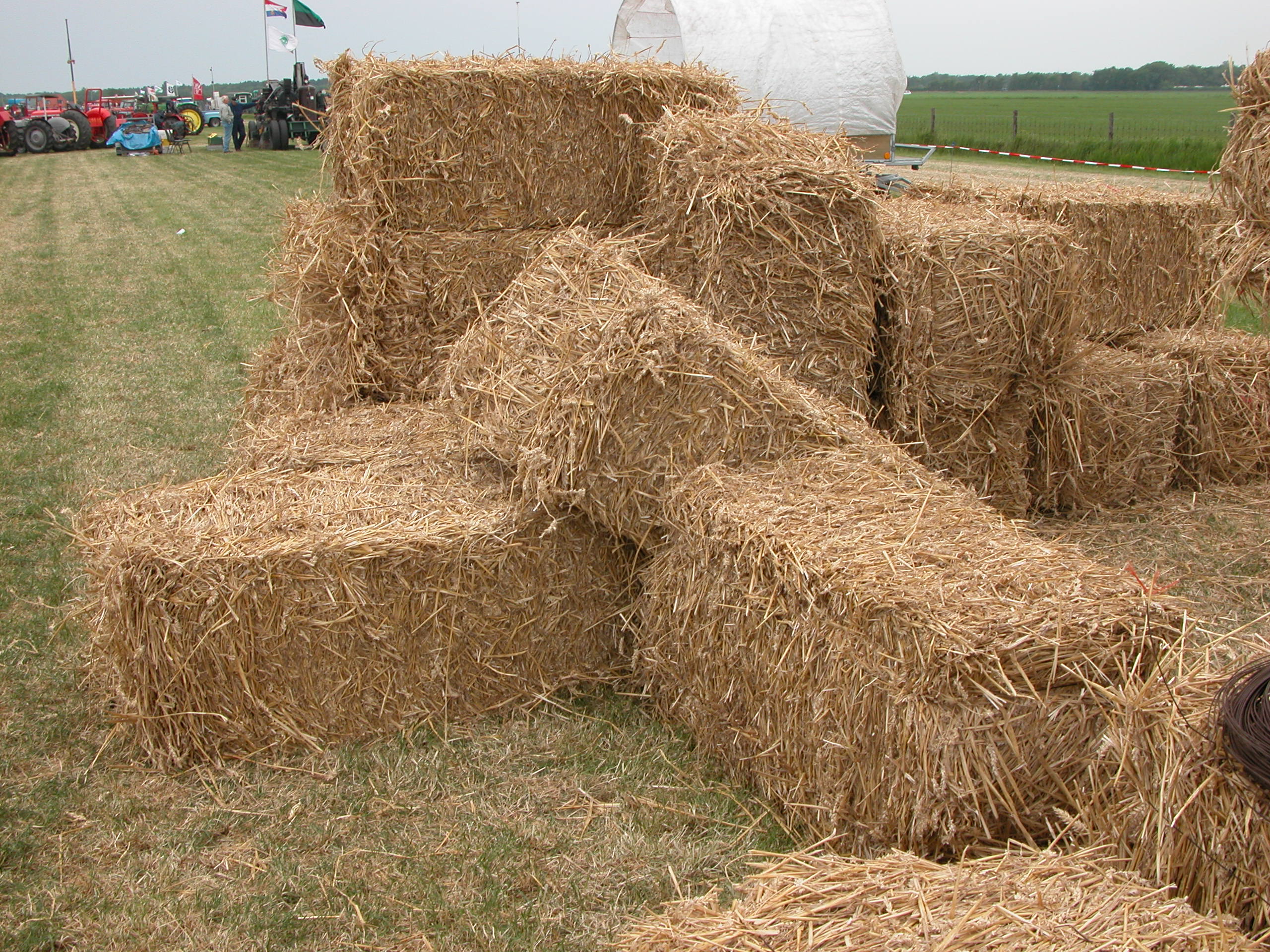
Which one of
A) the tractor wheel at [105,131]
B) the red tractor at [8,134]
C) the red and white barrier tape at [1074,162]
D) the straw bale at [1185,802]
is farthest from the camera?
the tractor wheel at [105,131]

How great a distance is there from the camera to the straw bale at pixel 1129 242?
5.59 metres

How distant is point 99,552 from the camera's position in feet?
10.3

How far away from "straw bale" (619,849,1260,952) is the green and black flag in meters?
31.0

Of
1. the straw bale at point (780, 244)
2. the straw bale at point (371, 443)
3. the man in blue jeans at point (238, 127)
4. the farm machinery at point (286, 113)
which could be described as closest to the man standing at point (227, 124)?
the man in blue jeans at point (238, 127)

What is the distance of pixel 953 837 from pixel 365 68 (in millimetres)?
3619

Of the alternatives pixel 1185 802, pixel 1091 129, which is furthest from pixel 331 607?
pixel 1091 129

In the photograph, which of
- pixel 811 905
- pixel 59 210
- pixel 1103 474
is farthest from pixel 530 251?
pixel 59 210

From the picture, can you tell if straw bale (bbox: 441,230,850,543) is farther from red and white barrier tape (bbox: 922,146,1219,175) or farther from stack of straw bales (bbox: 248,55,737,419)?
red and white barrier tape (bbox: 922,146,1219,175)

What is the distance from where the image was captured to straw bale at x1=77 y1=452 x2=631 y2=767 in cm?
306

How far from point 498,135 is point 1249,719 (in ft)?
11.7

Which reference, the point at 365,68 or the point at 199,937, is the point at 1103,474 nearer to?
the point at 365,68

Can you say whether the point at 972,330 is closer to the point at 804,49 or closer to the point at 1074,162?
the point at 804,49

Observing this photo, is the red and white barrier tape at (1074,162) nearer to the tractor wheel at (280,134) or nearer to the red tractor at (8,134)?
the tractor wheel at (280,134)

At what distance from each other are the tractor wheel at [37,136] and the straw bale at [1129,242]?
96.1ft
